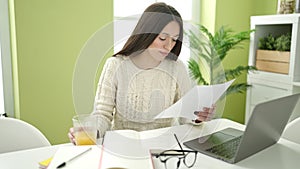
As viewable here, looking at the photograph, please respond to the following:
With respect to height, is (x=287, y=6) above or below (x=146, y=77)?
above

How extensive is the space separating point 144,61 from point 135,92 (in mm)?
110

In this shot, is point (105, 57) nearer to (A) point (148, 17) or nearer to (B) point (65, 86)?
(A) point (148, 17)

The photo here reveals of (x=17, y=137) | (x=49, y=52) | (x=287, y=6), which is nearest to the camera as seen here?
(x=17, y=137)

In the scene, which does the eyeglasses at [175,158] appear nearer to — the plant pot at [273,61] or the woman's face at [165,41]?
the woman's face at [165,41]

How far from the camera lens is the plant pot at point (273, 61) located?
2.11 meters

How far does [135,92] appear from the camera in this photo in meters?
0.96

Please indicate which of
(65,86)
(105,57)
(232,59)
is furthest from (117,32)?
(232,59)

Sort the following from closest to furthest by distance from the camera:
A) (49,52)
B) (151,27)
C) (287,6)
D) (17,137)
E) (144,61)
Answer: (151,27) → (144,61) → (17,137) → (49,52) → (287,6)

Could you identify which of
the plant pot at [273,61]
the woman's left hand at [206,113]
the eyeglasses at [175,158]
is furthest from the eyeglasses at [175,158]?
the plant pot at [273,61]

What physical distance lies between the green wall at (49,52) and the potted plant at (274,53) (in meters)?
1.23

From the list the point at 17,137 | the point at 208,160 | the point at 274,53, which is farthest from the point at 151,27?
the point at 274,53

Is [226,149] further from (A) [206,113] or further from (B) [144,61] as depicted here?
(B) [144,61]

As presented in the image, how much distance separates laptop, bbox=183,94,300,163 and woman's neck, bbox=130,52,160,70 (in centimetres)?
29

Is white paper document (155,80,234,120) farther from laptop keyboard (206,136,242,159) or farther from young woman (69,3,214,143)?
laptop keyboard (206,136,242,159)
